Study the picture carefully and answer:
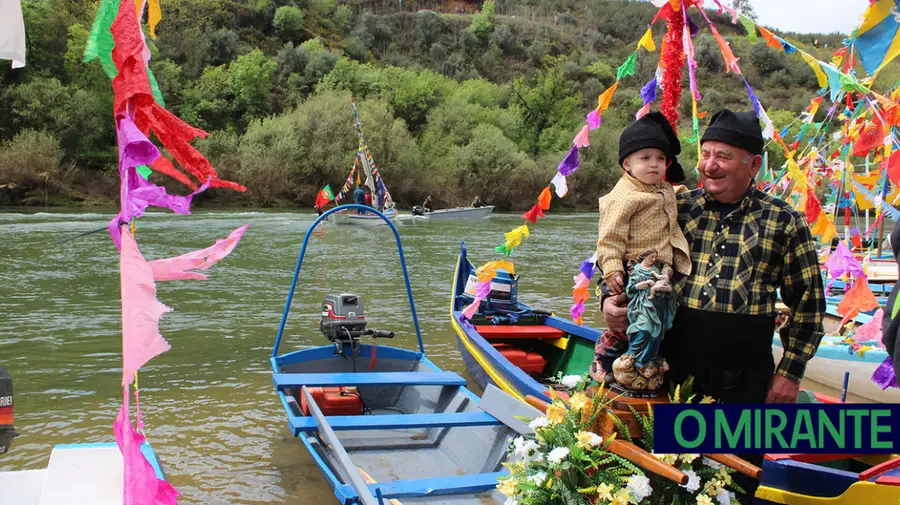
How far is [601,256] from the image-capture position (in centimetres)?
295

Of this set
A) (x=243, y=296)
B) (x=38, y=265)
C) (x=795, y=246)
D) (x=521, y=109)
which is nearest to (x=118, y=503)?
(x=795, y=246)

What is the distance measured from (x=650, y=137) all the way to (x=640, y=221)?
33 centimetres

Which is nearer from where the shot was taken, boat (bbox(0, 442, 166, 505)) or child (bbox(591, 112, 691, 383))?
child (bbox(591, 112, 691, 383))

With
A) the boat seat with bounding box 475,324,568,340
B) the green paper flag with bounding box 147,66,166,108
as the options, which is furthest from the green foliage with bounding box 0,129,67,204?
the green paper flag with bounding box 147,66,166,108

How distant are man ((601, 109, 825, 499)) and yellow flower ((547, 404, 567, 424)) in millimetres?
370

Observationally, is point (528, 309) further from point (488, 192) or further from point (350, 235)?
point (488, 192)

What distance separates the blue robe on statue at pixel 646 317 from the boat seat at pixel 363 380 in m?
3.74

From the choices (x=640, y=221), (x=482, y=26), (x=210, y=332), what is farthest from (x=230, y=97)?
(x=640, y=221)

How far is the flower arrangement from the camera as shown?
2596 millimetres

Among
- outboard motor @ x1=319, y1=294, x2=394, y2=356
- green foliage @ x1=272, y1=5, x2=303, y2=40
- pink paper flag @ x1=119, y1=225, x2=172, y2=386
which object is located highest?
green foliage @ x1=272, y1=5, x2=303, y2=40

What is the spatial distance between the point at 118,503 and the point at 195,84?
204 feet

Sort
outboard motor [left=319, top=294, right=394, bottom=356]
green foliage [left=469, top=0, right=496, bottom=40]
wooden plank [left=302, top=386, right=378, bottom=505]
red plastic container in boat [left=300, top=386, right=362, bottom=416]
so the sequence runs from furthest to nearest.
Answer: green foliage [left=469, top=0, right=496, bottom=40], outboard motor [left=319, top=294, right=394, bottom=356], red plastic container in boat [left=300, top=386, right=362, bottom=416], wooden plank [left=302, top=386, right=378, bottom=505]

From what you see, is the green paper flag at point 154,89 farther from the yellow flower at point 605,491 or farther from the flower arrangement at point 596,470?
the yellow flower at point 605,491

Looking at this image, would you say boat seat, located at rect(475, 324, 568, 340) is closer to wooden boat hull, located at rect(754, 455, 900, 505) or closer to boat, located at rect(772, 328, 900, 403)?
boat, located at rect(772, 328, 900, 403)
